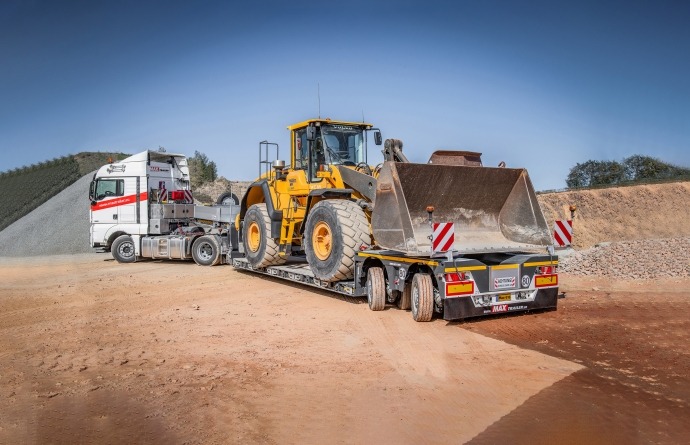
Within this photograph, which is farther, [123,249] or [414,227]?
[123,249]

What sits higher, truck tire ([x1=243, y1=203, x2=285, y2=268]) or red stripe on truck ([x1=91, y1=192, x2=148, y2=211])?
red stripe on truck ([x1=91, y1=192, x2=148, y2=211])

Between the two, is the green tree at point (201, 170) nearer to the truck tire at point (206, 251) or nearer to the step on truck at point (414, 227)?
the truck tire at point (206, 251)

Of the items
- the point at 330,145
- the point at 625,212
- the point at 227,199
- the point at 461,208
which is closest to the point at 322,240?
the point at 330,145

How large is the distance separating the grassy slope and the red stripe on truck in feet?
60.3

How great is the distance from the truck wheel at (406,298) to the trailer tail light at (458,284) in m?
1.20

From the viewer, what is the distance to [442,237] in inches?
317

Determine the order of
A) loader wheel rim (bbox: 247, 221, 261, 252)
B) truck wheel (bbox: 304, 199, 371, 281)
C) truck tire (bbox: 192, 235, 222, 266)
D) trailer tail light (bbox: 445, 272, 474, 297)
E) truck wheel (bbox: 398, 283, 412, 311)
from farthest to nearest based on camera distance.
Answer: truck tire (bbox: 192, 235, 222, 266) → loader wheel rim (bbox: 247, 221, 261, 252) → truck wheel (bbox: 304, 199, 371, 281) → truck wheel (bbox: 398, 283, 412, 311) → trailer tail light (bbox: 445, 272, 474, 297)

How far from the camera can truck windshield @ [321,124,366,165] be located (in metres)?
11.6

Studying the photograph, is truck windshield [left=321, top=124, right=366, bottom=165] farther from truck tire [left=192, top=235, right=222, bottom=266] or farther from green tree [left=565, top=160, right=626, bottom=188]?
green tree [left=565, top=160, right=626, bottom=188]

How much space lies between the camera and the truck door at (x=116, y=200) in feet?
61.5

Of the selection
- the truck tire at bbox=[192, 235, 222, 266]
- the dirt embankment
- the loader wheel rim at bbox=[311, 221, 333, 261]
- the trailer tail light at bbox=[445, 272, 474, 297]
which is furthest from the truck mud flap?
the dirt embankment

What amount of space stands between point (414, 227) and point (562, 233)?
2441 millimetres

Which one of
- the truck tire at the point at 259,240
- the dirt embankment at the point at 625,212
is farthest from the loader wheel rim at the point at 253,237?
the dirt embankment at the point at 625,212

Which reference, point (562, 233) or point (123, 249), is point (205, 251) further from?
point (562, 233)
